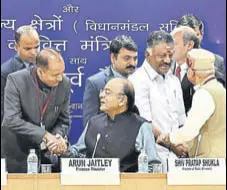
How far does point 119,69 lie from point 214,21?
89 centimetres

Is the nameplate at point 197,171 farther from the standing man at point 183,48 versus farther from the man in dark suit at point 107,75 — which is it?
the man in dark suit at point 107,75

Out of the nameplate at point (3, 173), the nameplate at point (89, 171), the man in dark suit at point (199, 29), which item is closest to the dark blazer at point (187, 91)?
the man in dark suit at point (199, 29)

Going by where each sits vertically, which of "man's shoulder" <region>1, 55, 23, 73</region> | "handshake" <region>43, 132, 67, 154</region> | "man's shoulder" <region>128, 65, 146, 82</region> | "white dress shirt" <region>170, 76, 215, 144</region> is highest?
"man's shoulder" <region>1, 55, 23, 73</region>

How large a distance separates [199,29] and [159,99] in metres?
0.68

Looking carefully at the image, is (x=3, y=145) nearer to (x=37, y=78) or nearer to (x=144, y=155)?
(x=37, y=78)

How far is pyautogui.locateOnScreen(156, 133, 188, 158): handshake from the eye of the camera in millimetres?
4039

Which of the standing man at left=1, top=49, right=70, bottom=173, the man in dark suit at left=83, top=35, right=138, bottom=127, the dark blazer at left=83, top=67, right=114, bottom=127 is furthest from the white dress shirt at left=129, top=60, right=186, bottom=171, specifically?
the standing man at left=1, top=49, right=70, bottom=173

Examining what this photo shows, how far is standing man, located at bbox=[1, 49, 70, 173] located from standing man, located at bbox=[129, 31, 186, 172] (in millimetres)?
625

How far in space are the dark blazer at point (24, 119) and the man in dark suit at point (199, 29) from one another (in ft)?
3.62

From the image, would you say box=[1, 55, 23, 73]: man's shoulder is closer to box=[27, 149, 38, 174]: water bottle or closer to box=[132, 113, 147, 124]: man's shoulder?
box=[27, 149, 38, 174]: water bottle

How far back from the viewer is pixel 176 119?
4062 millimetres

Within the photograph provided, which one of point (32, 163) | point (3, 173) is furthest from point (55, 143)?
point (3, 173)

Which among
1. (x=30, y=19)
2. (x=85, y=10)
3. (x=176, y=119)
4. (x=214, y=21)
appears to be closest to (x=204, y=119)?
(x=176, y=119)

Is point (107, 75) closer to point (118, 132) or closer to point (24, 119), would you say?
point (118, 132)
